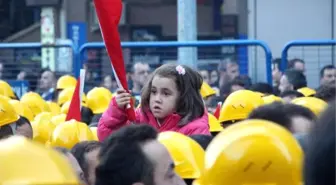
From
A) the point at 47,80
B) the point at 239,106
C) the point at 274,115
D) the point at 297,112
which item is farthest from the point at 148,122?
the point at 47,80

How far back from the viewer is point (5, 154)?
103 inches

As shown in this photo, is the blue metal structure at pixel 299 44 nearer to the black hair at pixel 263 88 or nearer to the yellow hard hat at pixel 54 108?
the black hair at pixel 263 88

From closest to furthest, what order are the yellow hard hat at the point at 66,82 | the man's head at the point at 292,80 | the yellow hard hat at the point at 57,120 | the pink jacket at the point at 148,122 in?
1. the pink jacket at the point at 148,122
2. the yellow hard hat at the point at 57,120
3. the man's head at the point at 292,80
4. the yellow hard hat at the point at 66,82

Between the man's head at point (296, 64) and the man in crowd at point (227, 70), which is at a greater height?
the man's head at point (296, 64)

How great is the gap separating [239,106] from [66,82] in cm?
406

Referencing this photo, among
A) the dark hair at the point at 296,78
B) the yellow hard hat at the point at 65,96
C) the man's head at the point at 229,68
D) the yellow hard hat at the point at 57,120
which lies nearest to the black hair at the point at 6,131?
the yellow hard hat at the point at 57,120

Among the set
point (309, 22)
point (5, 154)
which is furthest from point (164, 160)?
point (309, 22)

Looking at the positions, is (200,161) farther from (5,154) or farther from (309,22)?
(309,22)

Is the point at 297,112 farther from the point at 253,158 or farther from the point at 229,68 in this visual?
the point at 229,68

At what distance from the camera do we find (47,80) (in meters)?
13.4

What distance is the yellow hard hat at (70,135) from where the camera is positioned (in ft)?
22.8

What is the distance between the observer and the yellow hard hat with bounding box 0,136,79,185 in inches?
99.3

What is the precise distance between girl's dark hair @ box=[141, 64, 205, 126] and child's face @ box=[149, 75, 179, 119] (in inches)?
1.2

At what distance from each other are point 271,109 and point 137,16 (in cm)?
2138
